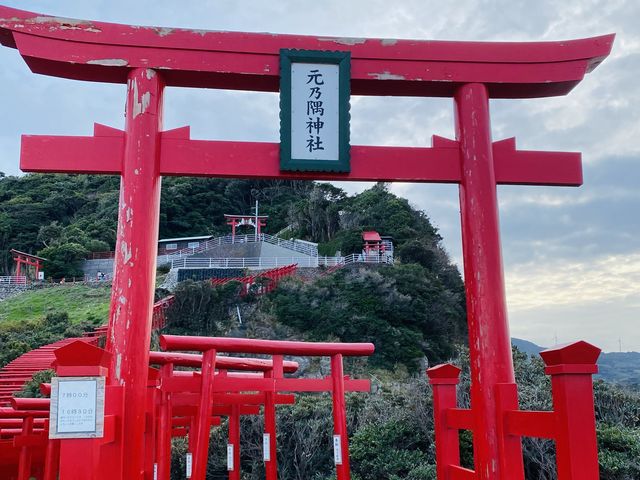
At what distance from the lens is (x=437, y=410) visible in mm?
4578

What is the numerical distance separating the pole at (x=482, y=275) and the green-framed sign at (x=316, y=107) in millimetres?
891

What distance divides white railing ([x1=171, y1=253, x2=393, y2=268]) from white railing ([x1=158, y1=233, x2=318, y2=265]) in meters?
1.32

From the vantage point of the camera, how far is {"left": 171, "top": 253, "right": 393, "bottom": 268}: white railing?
32219 millimetres

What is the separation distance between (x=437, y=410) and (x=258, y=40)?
9.83 feet

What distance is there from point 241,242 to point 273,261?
11.9 ft

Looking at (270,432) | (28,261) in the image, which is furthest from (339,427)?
(28,261)

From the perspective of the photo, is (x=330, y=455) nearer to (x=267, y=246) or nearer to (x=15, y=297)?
(x=267, y=246)

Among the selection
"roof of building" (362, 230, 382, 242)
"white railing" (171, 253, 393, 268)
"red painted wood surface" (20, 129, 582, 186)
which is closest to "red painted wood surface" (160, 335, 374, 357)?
"red painted wood surface" (20, 129, 582, 186)

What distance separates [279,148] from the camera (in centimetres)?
439

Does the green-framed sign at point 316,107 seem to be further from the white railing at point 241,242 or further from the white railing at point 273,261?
the white railing at point 241,242

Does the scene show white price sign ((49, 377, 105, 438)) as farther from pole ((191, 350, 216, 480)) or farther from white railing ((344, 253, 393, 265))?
white railing ((344, 253, 393, 265))

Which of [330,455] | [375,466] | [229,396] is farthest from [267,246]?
[229,396]

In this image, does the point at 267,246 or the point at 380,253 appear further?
the point at 267,246

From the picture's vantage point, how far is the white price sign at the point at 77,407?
113 inches
